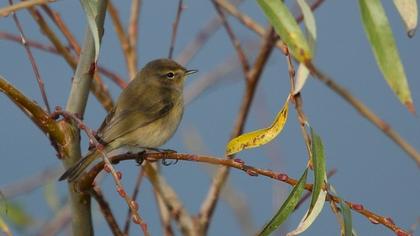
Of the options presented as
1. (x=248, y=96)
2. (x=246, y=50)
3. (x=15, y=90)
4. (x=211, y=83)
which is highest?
(x=246, y=50)

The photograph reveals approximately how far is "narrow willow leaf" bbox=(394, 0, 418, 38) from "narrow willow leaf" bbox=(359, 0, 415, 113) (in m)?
0.07

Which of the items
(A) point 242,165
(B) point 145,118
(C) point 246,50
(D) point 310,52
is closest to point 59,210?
(B) point 145,118

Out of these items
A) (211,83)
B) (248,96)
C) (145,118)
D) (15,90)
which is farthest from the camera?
(145,118)

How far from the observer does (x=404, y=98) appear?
1.29 metres

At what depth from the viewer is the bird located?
2873mm

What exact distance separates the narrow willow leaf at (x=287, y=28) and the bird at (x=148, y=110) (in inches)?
56.9

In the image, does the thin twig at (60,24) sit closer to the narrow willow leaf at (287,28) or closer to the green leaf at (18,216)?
the green leaf at (18,216)

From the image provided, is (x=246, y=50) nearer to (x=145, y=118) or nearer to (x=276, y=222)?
(x=145, y=118)

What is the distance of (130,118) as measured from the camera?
299cm

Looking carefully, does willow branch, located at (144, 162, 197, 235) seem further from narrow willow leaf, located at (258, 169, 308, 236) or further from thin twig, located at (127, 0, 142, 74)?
narrow willow leaf, located at (258, 169, 308, 236)

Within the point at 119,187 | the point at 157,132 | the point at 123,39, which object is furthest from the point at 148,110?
the point at 119,187

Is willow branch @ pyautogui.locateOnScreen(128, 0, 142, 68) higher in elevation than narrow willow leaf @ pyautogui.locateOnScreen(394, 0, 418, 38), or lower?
higher

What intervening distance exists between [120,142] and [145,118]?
19cm

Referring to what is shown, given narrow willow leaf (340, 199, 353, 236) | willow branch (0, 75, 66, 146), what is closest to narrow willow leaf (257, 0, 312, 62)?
narrow willow leaf (340, 199, 353, 236)
